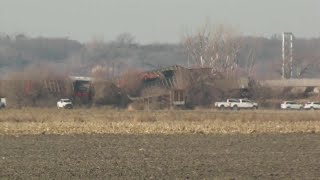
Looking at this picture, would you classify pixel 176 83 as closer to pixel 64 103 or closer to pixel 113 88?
pixel 113 88

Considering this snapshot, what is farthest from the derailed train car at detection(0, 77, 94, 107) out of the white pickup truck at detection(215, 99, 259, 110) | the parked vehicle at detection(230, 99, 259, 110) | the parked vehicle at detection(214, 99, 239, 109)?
the parked vehicle at detection(230, 99, 259, 110)

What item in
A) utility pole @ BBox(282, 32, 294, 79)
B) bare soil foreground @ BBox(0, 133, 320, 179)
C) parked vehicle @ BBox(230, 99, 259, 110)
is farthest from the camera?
utility pole @ BBox(282, 32, 294, 79)

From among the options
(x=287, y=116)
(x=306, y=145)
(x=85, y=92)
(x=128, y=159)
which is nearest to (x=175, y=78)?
(x=85, y=92)

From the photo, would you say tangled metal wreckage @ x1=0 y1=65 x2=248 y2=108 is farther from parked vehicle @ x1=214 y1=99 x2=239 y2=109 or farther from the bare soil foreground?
the bare soil foreground

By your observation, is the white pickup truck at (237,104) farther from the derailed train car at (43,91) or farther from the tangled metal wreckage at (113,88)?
the derailed train car at (43,91)

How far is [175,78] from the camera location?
→ 9088 centimetres

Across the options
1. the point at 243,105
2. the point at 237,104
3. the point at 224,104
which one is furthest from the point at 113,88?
the point at 243,105

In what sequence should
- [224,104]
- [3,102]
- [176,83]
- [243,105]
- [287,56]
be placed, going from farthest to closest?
[287,56]
[176,83]
[224,104]
[243,105]
[3,102]

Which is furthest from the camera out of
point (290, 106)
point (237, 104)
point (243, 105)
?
point (237, 104)

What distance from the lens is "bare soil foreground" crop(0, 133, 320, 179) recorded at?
1617 centimetres

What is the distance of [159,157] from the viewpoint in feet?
67.8

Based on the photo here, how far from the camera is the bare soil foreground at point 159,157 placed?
53.1 ft

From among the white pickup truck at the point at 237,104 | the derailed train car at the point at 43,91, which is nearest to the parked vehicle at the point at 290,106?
the white pickup truck at the point at 237,104

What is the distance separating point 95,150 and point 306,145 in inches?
337
